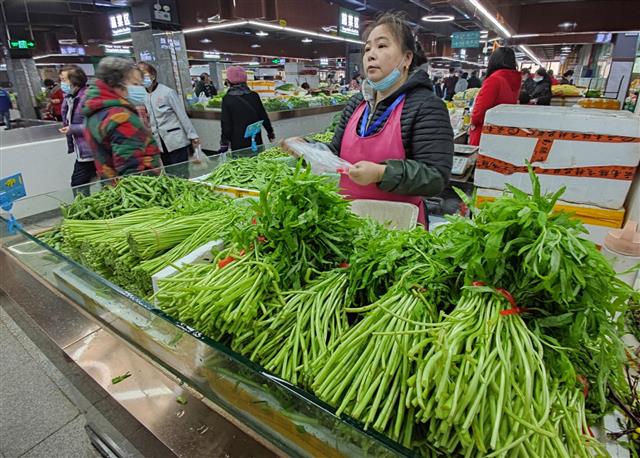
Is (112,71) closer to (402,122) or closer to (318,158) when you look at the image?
(318,158)

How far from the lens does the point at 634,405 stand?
0.91 metres

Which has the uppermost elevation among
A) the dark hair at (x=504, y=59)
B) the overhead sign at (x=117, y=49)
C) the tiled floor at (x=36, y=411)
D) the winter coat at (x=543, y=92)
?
the overhead sign at (x=117, y=49)

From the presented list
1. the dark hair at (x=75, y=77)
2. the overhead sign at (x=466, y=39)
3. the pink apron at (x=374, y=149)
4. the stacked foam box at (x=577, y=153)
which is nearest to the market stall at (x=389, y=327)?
the pink apron at (x=374, y=149)

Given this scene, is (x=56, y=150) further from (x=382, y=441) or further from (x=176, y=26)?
(x=382, y=441)

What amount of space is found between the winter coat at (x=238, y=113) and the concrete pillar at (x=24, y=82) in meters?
9.19

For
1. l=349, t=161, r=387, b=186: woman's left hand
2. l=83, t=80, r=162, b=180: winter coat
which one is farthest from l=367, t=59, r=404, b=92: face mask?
l=83, t=80, r=162, b=180: winter coat

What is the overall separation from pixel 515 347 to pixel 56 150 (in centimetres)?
706

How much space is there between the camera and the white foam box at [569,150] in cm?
236

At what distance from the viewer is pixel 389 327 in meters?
0.83

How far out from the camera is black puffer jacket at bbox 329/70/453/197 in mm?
1812

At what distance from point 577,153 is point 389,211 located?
5.26 ft

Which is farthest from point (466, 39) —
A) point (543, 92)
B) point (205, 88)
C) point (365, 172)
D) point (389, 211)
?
point (365, 172)

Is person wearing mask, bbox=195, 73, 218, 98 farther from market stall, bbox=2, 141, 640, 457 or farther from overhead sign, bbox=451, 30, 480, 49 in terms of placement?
market stall, bbox=2, 141, 640, 457

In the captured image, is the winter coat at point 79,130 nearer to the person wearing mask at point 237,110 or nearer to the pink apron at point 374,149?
the person wearing mask at point 237,110
